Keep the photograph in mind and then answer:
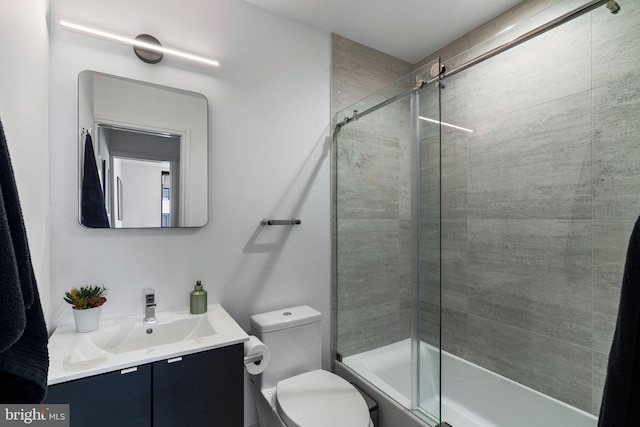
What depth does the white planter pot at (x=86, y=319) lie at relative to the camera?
1.21 metres

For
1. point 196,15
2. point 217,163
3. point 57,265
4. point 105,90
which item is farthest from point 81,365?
point 196,15

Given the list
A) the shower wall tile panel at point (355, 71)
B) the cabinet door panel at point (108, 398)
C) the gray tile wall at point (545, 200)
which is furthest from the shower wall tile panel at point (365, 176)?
the cabinet door panel at point (108, 398)

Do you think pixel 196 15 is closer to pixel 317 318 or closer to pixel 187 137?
pixel 187 137

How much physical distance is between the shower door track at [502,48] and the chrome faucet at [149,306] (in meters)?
1.42

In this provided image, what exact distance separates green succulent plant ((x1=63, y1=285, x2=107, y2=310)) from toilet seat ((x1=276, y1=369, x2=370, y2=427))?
0.91 meters

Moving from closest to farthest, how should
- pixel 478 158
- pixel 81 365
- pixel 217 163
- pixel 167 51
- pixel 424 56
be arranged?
1. pixel 81 365
2. pixel 167 51
3. pixel 217 163
4. pixel 478 158
5. pixel 424 56

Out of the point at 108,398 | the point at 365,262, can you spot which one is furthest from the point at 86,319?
the point at 365,262

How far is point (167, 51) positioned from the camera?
1.49 metres

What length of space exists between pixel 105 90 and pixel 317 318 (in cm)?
154

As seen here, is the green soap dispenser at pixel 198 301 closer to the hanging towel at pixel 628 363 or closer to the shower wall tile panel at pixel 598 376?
the hanging towel at pixel 628 363

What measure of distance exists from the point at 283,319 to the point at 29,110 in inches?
53.0

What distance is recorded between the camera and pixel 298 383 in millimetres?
1559

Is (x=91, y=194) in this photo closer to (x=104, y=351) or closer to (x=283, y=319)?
(x=104, y=351)

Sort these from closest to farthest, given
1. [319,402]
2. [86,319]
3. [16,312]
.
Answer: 1. [16,312]
2. [86,319]
3. [319,402]
